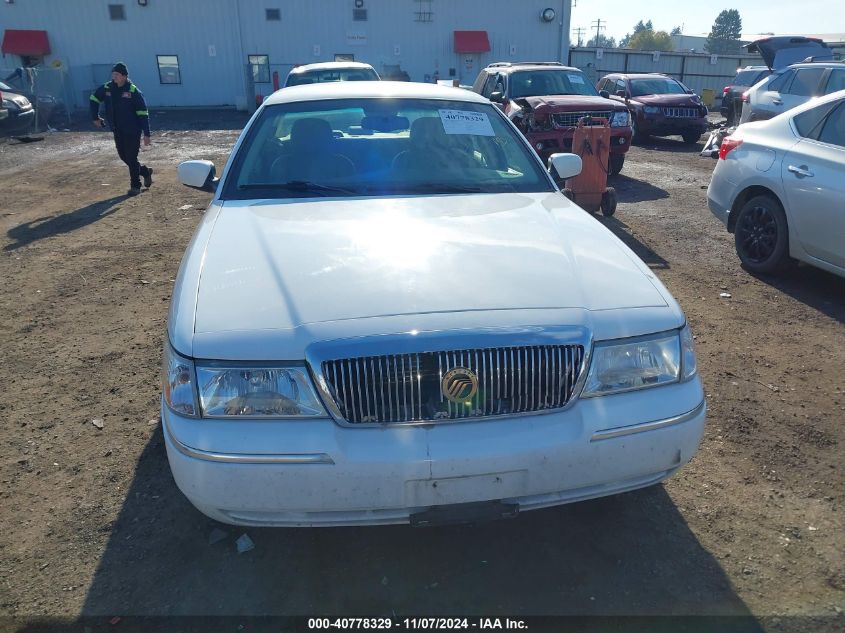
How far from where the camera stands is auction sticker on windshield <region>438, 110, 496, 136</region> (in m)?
3.90

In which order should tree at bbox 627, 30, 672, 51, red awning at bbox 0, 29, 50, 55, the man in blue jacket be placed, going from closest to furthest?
the man in blue jacket, red awning at bbox 0, 29, 50, 55, tree at bbox 627, 30, 672, 51

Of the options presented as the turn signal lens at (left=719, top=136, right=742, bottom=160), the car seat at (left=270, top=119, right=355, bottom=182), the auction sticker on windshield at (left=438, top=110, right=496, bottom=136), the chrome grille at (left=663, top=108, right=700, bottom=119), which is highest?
the auction sticker on windshield at (left=438, top=110, right=496, bottom=136)

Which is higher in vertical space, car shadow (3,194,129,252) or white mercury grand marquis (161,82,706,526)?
white mercury grand marquis (161,82,706,526)

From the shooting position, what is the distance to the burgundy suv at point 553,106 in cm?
1020

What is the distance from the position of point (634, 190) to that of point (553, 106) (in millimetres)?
1847

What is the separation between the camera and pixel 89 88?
26703 millimetres

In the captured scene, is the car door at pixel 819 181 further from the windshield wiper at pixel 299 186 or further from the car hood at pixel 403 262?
the windshield wiper at pixel 299 186

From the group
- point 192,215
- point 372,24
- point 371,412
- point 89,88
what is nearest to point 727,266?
point 371,412

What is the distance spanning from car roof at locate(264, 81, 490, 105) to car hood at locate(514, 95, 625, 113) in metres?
6.27

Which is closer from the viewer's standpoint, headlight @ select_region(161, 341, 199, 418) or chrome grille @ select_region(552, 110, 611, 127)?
headlight @ select_region(161, 341, 199, 418)

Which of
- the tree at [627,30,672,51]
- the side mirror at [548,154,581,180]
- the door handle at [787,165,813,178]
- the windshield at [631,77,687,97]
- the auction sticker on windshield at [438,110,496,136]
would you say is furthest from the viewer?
the tree at [627,30,672,51]

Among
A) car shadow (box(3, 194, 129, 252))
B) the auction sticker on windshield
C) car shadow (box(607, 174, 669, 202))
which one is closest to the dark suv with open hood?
car shadow (box(607, 174, 669, 202))

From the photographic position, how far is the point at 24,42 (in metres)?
26.3

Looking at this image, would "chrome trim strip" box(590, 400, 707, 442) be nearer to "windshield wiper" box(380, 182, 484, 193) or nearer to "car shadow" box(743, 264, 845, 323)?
"windshield wiper" box(380, 182, 484, 193)
